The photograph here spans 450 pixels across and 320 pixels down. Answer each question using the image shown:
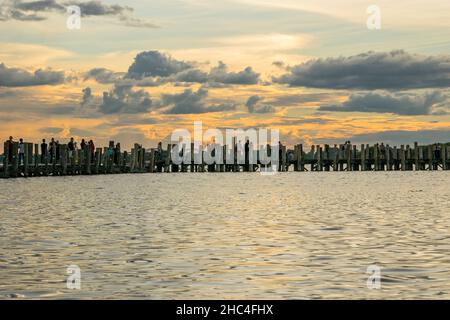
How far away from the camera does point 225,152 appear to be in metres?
81.2

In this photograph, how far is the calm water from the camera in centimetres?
1318

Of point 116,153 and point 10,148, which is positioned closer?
point 10,148

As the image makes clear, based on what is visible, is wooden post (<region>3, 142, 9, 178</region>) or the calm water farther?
wooden post (<region>3, 142, 9, 178</region>)

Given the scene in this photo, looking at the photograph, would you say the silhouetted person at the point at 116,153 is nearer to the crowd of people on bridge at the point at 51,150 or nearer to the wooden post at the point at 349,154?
the crowd of people on bridge at the point at 51,150

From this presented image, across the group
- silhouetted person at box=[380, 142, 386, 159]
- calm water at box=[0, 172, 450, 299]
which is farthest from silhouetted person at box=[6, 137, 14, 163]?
silhouetted person at box=[380, 142, 386, 159]

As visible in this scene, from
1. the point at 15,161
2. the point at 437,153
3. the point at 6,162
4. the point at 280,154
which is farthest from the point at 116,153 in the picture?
the point at 437,153

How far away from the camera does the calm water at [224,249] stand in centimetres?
1318

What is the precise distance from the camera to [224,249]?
57.8ft

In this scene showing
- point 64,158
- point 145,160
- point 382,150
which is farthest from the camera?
point 382,150

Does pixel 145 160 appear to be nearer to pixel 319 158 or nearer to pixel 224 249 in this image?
pixel 319 158

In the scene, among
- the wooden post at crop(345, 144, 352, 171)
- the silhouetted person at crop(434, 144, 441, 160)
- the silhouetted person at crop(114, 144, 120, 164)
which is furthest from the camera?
the silhouetted person at crop(434, 144, 441, 160)

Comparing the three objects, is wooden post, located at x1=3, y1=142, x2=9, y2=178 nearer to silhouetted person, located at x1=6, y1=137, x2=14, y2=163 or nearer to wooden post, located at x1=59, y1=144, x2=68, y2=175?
silhouetted person, located at x1=6, y1=137, x2=14, y2=163

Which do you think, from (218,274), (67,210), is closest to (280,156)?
(67,210)
